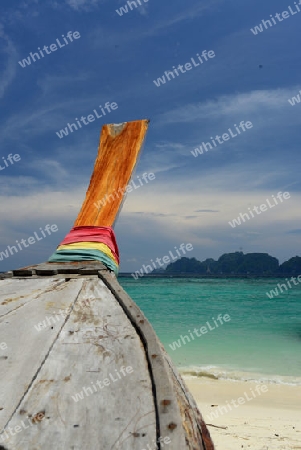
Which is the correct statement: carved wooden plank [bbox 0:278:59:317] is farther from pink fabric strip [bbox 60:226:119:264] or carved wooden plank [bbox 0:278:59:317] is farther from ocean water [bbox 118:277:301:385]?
ocean water [bbox 118:277:301:385]

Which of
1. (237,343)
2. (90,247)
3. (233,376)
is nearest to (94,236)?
(90,247)

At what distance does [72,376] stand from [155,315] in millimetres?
15239

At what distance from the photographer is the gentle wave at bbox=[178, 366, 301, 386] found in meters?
6.47

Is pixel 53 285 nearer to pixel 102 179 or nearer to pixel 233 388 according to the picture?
pixel 102 179

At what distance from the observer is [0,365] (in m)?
1.17

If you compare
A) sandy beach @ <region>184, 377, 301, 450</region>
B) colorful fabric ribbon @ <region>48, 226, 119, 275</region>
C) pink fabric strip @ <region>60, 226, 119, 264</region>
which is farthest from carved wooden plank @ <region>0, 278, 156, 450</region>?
sandy beach @ <region>184, 377, 301, 450</region>

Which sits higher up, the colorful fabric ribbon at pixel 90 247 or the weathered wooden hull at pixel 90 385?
the colorful fabric ribbon at pixel 90 247

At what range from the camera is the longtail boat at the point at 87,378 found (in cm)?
87

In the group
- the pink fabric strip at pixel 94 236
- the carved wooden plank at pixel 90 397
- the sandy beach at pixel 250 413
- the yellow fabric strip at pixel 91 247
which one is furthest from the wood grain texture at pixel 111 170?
the sandy beach at pixel 250 413

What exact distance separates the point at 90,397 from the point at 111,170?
2.99m

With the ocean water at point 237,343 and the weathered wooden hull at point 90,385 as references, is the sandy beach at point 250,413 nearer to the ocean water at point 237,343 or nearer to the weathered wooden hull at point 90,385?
the ocean water at point 237,343

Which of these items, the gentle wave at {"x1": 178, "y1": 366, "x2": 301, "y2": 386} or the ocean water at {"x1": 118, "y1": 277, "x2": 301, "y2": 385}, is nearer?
the gentle wave at {"x1": 178, "y1": 366, "x2": 301, "y2": 386}

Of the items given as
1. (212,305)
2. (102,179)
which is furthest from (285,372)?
(212,305)

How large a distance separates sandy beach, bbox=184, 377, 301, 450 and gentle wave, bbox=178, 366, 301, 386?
0.75 ft
